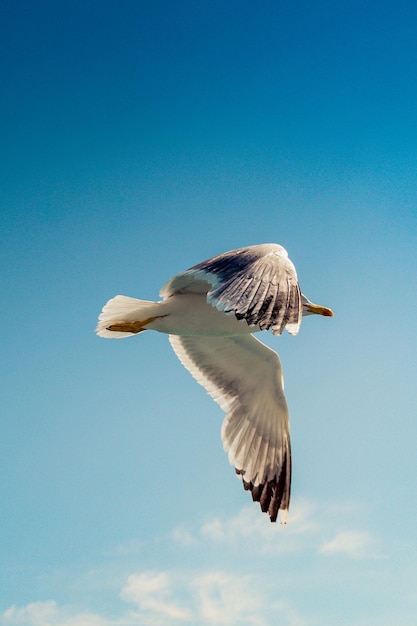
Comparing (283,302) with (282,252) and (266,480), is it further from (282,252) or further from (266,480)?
(266,480)

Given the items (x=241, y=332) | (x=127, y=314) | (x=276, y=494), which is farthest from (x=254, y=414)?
(x=127, y=314)

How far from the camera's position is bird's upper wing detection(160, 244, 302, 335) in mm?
5090

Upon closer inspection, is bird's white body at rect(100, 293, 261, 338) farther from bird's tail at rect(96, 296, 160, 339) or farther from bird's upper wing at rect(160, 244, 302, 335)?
bird's upper wing at rect(160, 244, 302, 335)

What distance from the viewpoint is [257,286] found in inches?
215

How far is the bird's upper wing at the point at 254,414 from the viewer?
28.1ft

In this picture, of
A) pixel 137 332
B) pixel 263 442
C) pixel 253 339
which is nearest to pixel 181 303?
pixel 137 332

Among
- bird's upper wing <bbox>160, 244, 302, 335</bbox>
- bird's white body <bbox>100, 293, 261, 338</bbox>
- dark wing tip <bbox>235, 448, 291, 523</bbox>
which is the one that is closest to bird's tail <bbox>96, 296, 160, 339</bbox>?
bird's white body <bbox>100, 293, 261, 338</bbox>

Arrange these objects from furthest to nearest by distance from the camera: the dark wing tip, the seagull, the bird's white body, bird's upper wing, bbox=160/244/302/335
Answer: the dark wing tip
the bird's white body
the seagull
bird's upper wing, bbox=160/244/302/335

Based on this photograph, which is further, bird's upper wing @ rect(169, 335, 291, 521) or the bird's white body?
bird's upper wing @ rect(169, 335, 291, 521)

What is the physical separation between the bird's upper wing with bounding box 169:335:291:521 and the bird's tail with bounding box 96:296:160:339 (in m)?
1.29

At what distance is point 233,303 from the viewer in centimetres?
527

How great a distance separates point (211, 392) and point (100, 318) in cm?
179

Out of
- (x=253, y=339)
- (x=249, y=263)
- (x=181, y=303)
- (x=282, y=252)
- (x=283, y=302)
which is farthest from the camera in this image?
(x=253, y=339)

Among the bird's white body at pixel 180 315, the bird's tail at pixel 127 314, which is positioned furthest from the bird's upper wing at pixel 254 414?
the bird's tail at pixel 127 314
